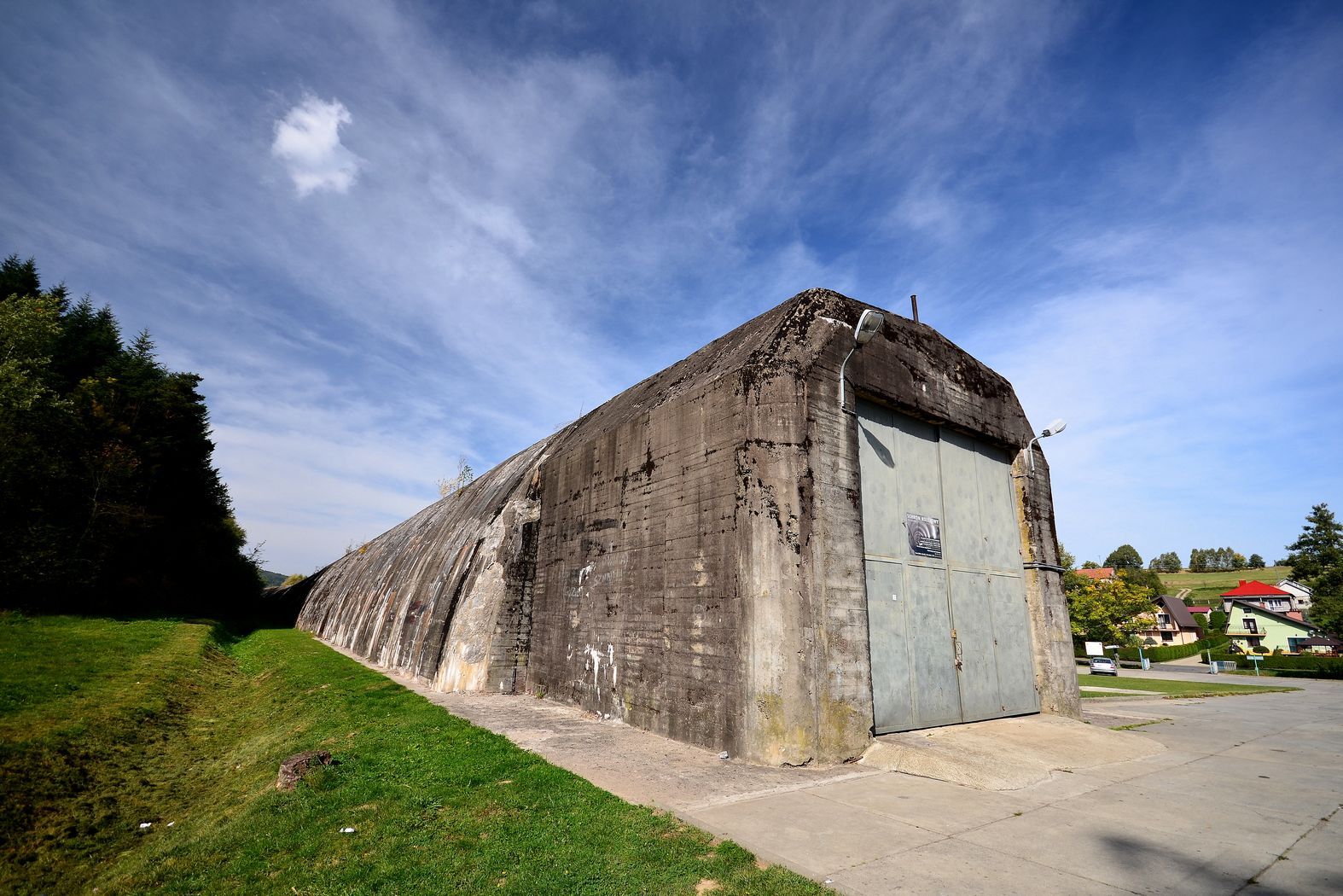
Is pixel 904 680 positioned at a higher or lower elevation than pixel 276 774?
higher

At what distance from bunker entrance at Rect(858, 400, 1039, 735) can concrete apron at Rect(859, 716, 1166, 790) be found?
1.76ft

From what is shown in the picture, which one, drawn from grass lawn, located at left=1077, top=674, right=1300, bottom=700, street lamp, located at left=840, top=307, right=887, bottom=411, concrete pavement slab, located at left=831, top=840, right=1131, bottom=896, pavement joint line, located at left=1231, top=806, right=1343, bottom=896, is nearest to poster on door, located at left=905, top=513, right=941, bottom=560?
street lamp, located at left=840, top=307, right=887, bottom=411

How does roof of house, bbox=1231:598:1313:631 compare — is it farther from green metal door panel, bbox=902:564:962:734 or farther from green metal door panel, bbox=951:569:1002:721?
green metal door panel, bbox=902:564:962:734

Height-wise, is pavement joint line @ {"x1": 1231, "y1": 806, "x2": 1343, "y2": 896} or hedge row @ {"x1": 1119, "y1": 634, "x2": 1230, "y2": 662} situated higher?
pavement joint line @ {"x1": 1231, "y1": 806, "x2": 1343, "y2": 896}

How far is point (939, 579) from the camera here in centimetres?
930

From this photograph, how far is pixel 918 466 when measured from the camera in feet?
31.5

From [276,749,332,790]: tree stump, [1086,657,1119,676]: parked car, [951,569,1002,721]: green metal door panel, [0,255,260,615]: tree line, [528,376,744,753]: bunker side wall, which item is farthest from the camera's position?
[1086,657,1119,676]: parked car

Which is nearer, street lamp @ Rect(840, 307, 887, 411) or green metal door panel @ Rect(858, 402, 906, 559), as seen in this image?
street lamp @ Rect(840, 307, 887, 411)

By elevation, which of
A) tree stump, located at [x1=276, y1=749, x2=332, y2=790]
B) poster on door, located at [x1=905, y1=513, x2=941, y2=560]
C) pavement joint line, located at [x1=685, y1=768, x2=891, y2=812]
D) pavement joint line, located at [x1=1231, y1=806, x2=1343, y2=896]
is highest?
poster on door, located at [x1=905, y1=513, x2=941, y2=560]

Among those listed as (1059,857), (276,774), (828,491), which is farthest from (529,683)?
(1059,857)

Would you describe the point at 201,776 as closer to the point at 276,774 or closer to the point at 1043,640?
the point at 276,774

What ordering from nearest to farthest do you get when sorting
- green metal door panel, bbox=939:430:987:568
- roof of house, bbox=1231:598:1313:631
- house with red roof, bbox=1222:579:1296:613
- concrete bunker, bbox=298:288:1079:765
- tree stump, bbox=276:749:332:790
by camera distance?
tree stump, bbox=276:749:332:790 < concrete bunker, bbox=298:288:1079:765 < green metal door panel, bbox=939:430:987:568 < roof of house, bbox=1231:598:1313:631 < house with red roof, bbox=1222:579:1296:613

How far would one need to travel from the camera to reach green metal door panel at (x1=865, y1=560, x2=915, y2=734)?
795 cm

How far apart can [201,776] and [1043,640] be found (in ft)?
→ 44.2
